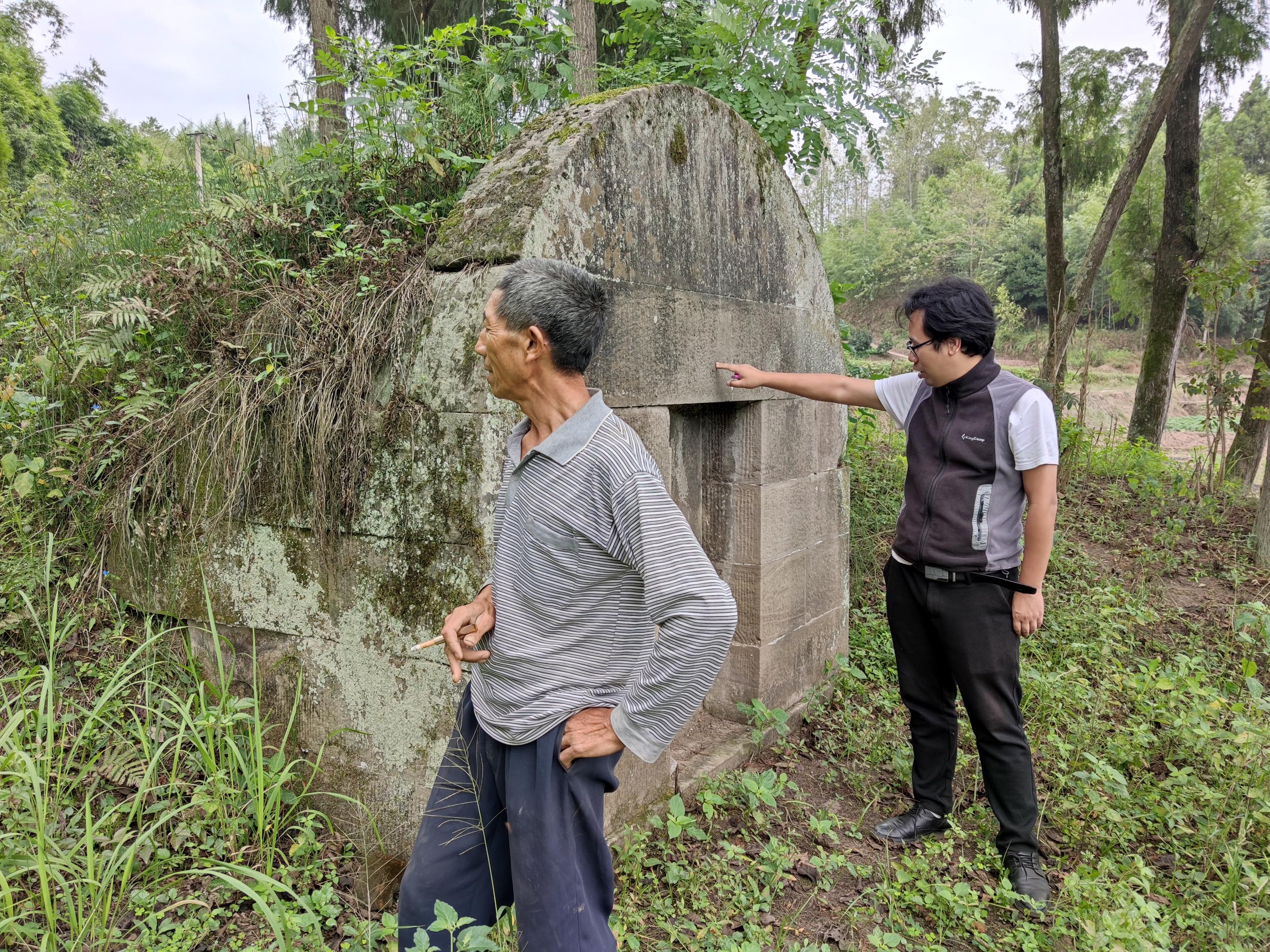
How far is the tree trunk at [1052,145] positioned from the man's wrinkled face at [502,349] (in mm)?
8918

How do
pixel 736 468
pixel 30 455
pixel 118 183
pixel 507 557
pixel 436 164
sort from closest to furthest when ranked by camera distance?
pixel 507 557
pixel 436 164
pixel 30 455
pixel 736 468
pixel 118 183

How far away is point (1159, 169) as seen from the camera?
551 inches

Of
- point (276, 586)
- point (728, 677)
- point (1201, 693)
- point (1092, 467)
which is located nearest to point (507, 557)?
point (276, 586)

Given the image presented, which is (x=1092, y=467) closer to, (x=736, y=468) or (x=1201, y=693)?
(x=1201, y=693)

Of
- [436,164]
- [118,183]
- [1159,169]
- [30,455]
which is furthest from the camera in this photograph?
[1159,169]

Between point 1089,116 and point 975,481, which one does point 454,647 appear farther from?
point 1089,116

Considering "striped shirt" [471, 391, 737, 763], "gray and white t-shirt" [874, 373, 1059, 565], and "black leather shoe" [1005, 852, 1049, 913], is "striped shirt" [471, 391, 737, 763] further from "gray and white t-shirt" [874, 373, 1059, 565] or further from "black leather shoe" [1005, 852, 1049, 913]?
"black leather shoe" [1005, 852, 1049, 913]

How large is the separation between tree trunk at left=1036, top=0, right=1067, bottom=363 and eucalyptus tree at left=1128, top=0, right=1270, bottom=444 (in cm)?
141

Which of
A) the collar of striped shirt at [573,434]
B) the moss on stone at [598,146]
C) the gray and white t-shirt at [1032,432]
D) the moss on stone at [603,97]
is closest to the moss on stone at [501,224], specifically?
the moss on stone at [598,146]

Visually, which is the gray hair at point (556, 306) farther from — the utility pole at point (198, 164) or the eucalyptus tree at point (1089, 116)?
the eucalyptus tree at point (1089, 116)

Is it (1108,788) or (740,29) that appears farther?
(740,29)

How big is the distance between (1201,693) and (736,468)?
2.29m

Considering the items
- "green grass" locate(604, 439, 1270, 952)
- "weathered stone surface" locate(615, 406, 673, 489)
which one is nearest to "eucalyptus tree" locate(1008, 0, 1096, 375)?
"green grass" locate(604, 439, 1270, 952)

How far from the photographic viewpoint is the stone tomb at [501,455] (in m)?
2.43
